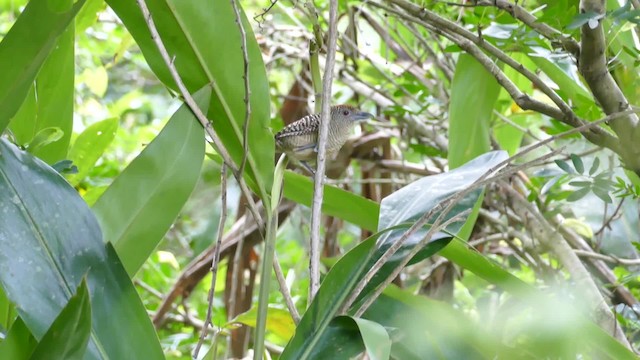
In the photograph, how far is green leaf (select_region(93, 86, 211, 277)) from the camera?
102 cm

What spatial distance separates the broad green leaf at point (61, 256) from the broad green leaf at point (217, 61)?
21 centimetres

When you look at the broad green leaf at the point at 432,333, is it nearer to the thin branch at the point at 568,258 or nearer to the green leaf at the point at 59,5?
the thin branch at the point at 568,258

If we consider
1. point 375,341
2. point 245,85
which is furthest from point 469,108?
point 375,341

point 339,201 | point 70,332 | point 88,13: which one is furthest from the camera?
point 88,13

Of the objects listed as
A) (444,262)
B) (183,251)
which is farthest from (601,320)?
(183,251)

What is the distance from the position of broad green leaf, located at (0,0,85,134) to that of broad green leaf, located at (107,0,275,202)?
95 millimetres

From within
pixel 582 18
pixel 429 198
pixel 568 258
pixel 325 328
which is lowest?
pixel 568 258

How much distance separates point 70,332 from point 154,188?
261 mm

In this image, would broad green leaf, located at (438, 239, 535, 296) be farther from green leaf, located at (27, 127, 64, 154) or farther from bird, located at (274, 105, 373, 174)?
green leaf, located at (27, 127, 64, 154)

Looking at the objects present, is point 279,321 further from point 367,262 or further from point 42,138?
point 42,138

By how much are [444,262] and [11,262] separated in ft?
3.81

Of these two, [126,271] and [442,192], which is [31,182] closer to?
[126,271]

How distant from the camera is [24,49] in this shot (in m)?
0.99

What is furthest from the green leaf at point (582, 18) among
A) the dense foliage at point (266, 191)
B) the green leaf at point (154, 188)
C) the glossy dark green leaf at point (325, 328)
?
the green leaf at point (154, 188)
